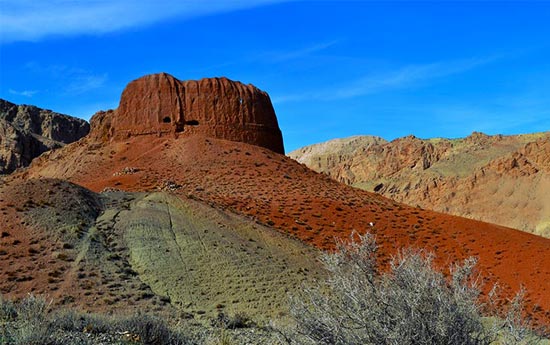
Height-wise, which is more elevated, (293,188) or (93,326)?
(293,188)

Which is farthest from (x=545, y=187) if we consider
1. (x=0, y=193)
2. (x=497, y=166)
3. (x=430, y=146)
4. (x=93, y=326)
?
(x=93, y=326)

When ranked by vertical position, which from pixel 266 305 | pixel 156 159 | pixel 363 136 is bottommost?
pixel 266 305

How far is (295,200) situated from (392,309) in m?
33.8

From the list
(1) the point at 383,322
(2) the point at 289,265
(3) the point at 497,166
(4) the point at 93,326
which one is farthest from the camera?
(3) the point at 497,166

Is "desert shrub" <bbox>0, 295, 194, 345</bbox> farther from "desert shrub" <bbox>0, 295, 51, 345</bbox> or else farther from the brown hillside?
the brown hillside

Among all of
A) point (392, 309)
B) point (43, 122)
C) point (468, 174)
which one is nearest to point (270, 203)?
point (392, 309)

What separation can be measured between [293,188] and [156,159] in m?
12.3

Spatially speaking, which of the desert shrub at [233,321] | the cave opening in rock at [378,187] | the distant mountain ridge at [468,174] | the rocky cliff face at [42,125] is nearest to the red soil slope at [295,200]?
the desert shrub at [233,321]

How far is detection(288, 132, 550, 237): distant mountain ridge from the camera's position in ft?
288

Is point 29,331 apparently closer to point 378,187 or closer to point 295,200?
point 295,200

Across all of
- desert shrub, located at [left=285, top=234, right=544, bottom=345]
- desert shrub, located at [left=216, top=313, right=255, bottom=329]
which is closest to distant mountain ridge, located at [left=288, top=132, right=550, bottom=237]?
desert shrub, located at [left=216, top=313, right=255, bottom=329]

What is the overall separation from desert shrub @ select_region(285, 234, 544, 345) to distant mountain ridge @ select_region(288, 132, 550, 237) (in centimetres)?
7569

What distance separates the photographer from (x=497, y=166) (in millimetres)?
96188

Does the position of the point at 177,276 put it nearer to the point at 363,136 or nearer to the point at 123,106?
the point at 123,106
